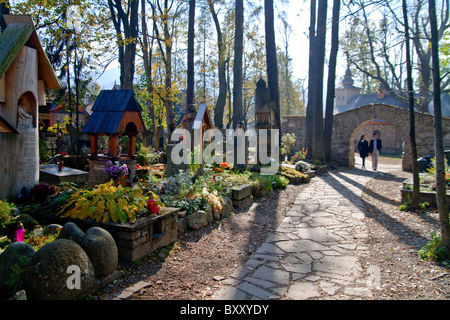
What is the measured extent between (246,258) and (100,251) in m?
2.15

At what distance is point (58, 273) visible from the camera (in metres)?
2.59

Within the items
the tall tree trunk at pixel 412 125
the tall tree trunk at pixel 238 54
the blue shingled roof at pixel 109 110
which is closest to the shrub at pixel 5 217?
the blue shingled roof at pixel 109 110

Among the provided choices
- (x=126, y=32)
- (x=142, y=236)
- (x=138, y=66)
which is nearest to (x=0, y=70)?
(x=142, y=236)

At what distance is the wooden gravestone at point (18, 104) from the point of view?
473 centimetres

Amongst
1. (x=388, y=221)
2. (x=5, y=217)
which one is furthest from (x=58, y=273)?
(x=388, y=221)

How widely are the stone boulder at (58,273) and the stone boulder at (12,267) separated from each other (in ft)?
0.27

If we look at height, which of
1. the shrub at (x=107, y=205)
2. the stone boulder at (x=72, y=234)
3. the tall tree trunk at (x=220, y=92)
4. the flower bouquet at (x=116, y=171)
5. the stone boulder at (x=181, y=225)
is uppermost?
the tall tree trunk at (x=220, y=92)

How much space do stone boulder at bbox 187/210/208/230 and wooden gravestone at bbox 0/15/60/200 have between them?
9.42ft

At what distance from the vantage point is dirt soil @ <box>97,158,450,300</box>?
331 centimetres

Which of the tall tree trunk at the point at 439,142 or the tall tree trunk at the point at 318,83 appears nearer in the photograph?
the tall tree trunk at the point at 439,142

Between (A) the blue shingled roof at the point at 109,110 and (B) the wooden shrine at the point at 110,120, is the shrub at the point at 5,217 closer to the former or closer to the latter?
(B) the wooden shrine at the point at 110,120

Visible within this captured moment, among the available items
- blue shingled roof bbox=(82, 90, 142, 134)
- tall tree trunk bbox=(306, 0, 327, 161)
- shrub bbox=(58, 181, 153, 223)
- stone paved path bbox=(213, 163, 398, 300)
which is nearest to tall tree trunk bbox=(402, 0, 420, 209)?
stone paved path bbox=(213, 163, 398, 300)
